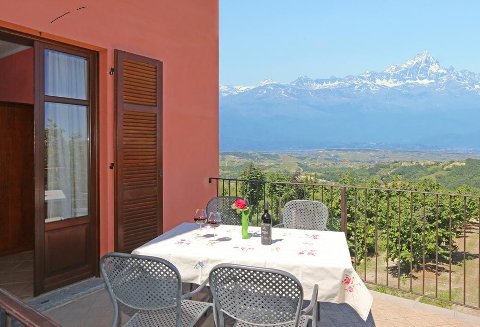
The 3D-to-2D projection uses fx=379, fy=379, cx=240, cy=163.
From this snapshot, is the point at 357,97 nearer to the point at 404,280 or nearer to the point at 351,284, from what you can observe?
the point at 404,280

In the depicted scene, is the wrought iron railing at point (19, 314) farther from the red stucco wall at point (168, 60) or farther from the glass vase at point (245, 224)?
the red stucco wall at point (168, 60)

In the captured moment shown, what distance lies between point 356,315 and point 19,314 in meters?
2.65

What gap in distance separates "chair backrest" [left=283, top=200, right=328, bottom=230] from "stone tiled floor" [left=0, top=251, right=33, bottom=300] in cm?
245

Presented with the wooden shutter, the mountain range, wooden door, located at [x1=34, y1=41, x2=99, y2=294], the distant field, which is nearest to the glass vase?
the wooden shutter

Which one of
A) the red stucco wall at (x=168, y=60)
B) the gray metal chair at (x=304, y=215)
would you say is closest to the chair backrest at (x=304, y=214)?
the gray metal chair at (x=304, y=215)

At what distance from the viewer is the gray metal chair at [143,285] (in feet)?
6.02

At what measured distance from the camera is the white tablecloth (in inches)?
81.0

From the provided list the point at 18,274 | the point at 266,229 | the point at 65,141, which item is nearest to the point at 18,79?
the point at 65,141

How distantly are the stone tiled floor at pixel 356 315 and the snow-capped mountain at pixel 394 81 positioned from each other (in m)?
99.3

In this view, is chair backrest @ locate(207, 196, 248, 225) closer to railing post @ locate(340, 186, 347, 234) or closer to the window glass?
railing post @ locate(340, 186, 347, 234)

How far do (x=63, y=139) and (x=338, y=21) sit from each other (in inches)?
3721

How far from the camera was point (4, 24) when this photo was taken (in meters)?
3.03

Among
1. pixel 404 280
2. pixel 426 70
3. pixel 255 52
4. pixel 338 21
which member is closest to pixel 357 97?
pixel 338 21

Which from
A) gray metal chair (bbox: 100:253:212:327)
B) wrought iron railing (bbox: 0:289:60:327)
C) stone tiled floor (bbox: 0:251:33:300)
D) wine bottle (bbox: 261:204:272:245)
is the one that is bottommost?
stone tiled floor (bbox: 0:251:33:300)
